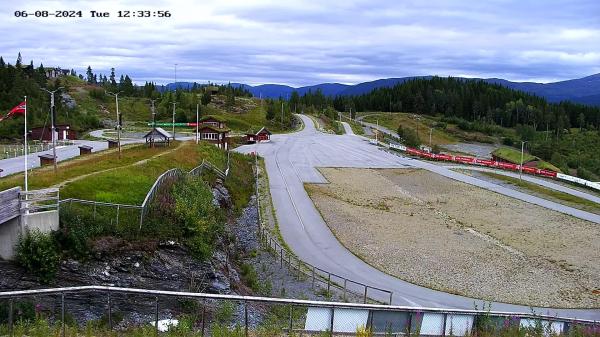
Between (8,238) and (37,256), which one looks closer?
(37,256)

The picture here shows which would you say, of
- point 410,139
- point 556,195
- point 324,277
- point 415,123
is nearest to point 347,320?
point 324,277

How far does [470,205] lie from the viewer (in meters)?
54.3

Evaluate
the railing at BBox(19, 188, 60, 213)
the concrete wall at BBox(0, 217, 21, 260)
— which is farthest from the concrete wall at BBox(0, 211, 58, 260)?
the railing at BBox(19, 188, 60, 213)

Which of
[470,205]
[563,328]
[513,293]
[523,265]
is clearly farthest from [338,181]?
[563,328]

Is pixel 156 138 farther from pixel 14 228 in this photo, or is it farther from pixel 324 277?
pixel 14 228

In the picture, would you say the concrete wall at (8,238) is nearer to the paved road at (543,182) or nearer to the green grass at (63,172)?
the green grass at (63,172)

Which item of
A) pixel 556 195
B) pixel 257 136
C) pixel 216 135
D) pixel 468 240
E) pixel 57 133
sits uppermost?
pixel 57 133

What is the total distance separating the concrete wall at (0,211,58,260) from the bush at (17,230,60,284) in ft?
0.83

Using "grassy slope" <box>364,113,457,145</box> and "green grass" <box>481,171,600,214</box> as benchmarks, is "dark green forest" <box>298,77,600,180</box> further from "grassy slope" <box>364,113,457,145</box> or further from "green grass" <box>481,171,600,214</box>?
"green grass" <box>481,171,600,214</box>

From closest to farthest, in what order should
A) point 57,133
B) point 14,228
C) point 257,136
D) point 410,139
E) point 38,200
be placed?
point 14,228, point 38,200, point 57,133, point 257,136, point 410,139

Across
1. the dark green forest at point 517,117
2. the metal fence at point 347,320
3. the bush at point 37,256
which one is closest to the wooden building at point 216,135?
the bush at point 37,256

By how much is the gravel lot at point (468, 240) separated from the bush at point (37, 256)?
18117 mm

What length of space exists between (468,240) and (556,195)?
27682 millimetres

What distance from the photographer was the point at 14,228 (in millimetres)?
21078
